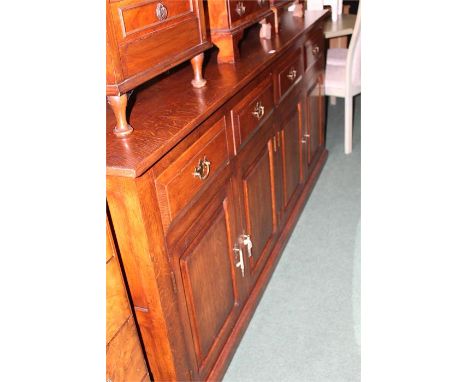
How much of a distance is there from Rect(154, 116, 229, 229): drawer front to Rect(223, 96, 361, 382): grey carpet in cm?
81

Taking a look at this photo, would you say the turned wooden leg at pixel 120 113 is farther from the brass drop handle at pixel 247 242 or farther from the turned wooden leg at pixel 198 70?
the brass drop handle at pixel 247 242

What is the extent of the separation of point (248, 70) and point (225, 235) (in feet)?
1.89

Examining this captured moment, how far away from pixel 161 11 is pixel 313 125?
1.65 m

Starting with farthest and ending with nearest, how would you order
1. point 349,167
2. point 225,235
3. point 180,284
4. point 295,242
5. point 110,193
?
point 349,167, point 295,242, point 225,235, point 180,284, point 110,193

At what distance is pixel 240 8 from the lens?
178 centimetres

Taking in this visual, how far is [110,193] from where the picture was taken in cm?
110

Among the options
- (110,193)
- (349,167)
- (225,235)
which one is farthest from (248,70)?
(349,167)

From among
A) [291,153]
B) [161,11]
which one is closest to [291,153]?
[291,153]

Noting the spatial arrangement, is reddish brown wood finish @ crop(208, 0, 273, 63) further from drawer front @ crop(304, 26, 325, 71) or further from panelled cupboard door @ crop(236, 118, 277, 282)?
drawer front @ crop(304, 26, 325, 71)

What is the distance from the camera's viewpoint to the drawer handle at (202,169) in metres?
1.32

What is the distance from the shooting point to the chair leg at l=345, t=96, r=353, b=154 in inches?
123

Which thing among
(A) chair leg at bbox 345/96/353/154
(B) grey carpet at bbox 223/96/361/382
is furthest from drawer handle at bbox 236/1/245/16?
(A) chair leg at bbox 345/96/353/154

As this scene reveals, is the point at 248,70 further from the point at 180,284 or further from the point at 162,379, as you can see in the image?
the point at 162,379

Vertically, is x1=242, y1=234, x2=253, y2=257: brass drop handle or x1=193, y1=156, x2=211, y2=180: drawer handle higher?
x1=193, y1=156, x2=211, y2=180: drawer handle
